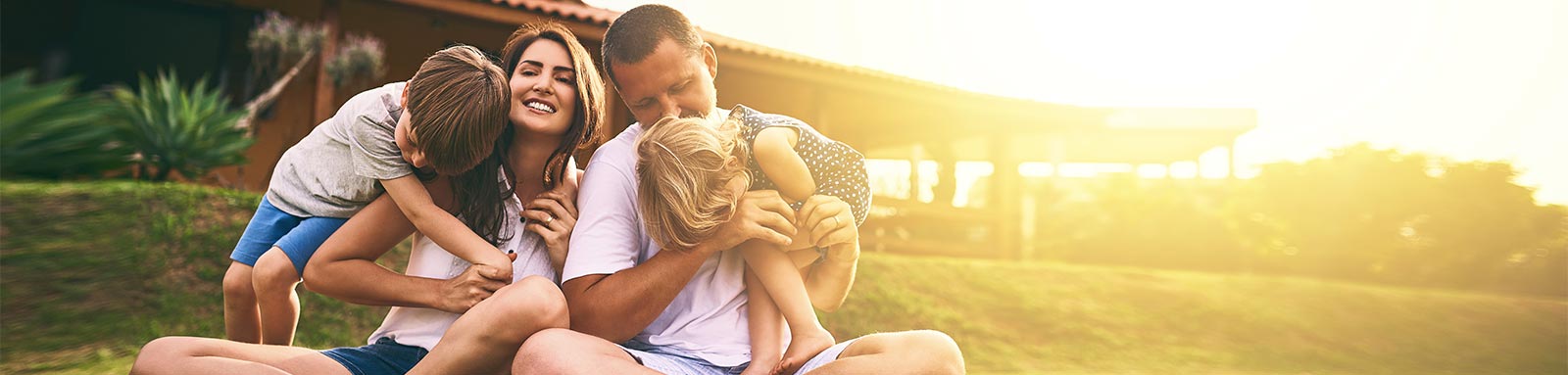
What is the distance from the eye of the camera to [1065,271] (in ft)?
30.4

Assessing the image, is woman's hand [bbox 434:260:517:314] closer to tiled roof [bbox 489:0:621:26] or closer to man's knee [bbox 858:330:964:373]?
man's knee [bbox 858:330:964:373]

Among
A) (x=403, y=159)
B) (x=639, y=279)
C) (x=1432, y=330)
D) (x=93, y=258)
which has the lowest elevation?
(x=1432, y=330)

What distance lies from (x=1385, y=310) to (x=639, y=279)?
996 cm

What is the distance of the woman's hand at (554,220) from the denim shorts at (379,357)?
35 centimetres

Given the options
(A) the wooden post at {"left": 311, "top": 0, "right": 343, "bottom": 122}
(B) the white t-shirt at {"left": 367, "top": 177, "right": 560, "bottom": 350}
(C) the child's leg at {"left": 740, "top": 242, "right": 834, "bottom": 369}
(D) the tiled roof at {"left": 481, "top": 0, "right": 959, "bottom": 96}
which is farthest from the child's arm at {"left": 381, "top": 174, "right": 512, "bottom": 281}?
(A) the wooden post at {"left": 311, "top": 0, "right": 343, "bottom": 122}

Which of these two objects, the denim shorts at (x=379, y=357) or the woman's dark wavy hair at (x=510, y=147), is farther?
the woman's dark wavy hair at (x=510, y=147)

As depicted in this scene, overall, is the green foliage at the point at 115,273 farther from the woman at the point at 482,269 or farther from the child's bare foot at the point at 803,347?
the child's bare foot at the point at 803,347

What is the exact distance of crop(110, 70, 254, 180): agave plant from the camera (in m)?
6.12

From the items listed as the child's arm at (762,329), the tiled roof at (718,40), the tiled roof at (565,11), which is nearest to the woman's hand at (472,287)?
the child's arm at (762,329)

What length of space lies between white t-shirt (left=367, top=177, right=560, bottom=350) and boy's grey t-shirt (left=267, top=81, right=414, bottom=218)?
0.65ft

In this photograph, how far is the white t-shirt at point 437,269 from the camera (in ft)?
7.30

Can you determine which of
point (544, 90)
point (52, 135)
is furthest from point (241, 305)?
point (52, 135)

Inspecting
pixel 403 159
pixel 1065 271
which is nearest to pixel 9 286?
pixel 403 159

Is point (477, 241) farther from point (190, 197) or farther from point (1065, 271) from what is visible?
point (1065, 271)
